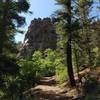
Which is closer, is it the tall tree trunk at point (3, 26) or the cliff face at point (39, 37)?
the tall tree trunk at point (3, 26)

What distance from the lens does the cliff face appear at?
332ft

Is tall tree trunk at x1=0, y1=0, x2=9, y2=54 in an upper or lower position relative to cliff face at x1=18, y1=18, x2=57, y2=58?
lower

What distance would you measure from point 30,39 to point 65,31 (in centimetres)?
7334

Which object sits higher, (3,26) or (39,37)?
(39,37)

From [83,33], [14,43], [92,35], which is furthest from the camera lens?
[92,35]

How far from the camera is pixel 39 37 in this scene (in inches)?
4104

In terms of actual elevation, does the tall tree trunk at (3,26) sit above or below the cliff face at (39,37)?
below

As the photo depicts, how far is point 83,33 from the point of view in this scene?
4619cm

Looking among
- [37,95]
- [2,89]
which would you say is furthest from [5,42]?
[37,95]

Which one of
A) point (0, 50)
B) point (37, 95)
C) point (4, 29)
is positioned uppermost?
point (4, 29)

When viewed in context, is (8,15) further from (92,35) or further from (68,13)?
(92,35)

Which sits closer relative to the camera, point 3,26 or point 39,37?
point 3,26

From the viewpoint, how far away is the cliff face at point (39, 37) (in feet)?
332

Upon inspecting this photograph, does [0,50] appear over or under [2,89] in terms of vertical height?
over
